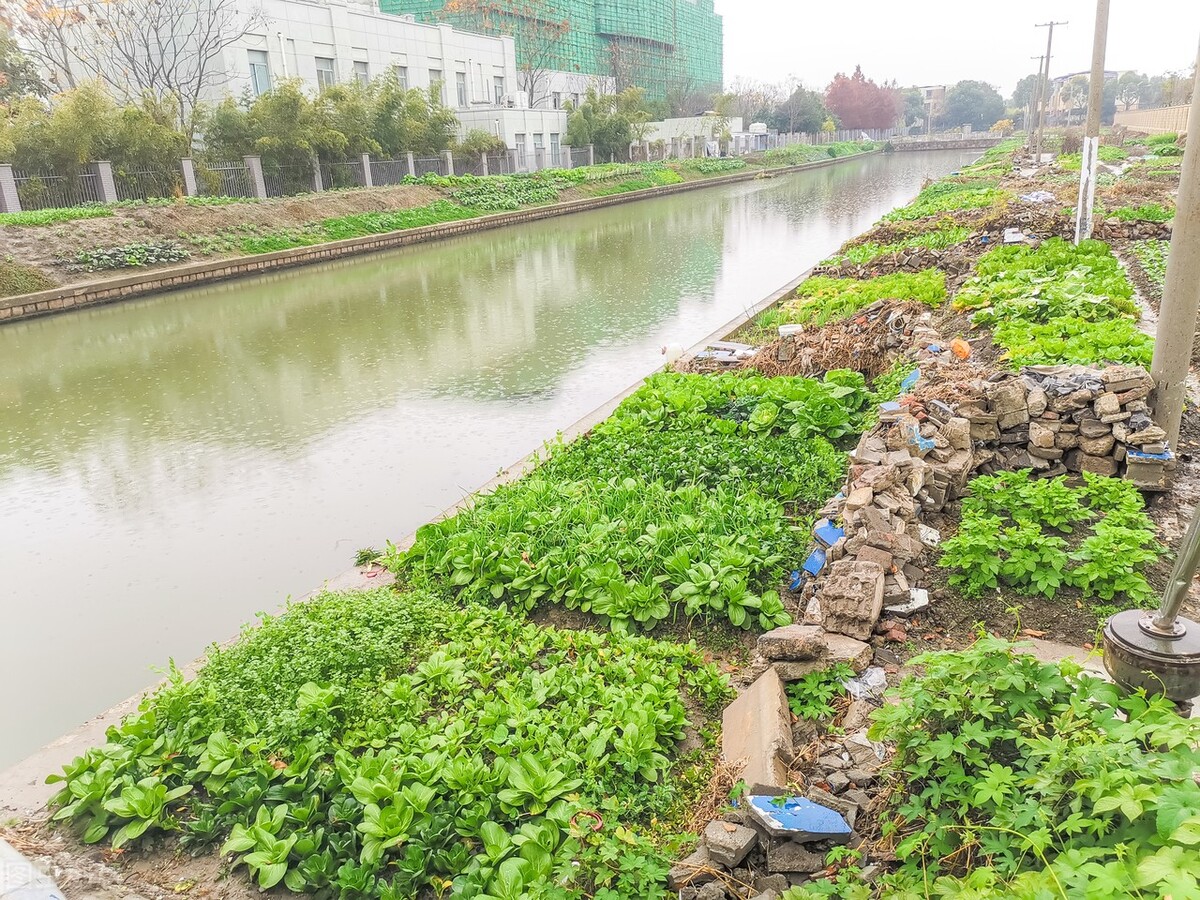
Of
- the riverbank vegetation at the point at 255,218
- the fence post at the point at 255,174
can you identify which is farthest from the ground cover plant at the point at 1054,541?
the fence post at the point at 255,174

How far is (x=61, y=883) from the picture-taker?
3.05m

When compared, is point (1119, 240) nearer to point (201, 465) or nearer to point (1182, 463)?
point (1182, 463)

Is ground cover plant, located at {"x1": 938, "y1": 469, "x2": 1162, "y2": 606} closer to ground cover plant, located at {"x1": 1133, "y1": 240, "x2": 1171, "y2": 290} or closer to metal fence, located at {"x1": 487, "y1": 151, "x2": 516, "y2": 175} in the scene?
ground cover plant, located at {"x1": 1133, "y1": 240, "x2": 1171, "y2": 290}

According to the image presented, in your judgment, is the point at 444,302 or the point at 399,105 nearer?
the point at 444,302

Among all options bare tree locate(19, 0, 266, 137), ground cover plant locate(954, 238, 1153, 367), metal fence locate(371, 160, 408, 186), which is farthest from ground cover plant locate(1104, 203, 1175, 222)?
bare tree locate(19, 0, 266, 137)

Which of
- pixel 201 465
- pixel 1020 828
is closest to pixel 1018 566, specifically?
pixel 1020 828

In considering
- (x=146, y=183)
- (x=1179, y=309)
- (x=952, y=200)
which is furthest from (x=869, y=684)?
(x=146, y=183)

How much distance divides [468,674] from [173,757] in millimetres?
1287

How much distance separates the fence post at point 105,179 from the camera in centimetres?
2297

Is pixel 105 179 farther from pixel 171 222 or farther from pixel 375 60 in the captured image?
pixel 375 60

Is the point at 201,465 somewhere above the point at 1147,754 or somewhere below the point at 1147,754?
below

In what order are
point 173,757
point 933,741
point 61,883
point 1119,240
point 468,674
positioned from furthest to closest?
point 1119,240 < point 468,674 < point 173,757 < point 61,883 < point 933,741

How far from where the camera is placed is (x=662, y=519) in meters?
5.05

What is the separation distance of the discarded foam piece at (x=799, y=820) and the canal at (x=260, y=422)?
3.66m
